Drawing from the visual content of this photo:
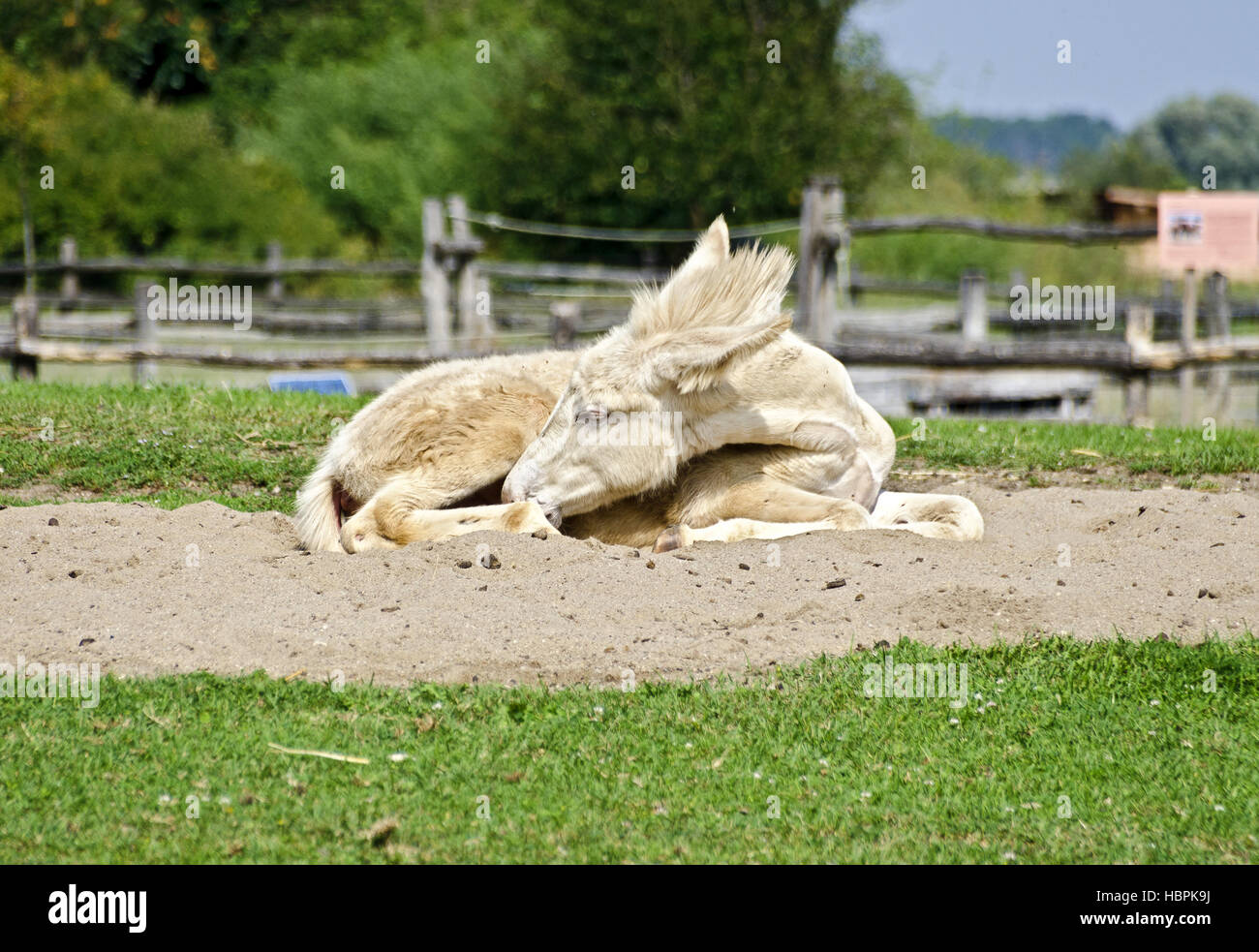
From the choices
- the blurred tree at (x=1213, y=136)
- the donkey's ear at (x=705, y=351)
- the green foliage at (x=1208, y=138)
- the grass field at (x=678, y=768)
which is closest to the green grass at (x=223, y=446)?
the donkey's ear at (x=705, y=351)

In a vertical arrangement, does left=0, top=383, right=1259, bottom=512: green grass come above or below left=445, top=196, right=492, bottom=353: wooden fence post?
below

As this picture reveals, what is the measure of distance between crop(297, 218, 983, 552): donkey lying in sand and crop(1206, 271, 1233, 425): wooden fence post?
887cm

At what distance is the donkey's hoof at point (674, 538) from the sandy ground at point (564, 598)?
0.79 feet

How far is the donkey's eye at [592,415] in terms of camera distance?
6.19 metres

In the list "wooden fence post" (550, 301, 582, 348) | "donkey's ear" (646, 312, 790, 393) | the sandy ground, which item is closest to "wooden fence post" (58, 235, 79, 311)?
"wooden fence post" (550, 301, 582, 348)

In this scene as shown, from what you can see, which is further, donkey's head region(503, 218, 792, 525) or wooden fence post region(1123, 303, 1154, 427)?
wooden fence post region(1123, 303, 1154, 427)

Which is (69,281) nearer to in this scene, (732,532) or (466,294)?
(466,294)

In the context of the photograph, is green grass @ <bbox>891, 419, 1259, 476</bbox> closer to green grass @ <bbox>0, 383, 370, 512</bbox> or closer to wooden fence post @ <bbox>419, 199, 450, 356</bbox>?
green grass @ <bbox>0, 383, 370, 512</bbox>

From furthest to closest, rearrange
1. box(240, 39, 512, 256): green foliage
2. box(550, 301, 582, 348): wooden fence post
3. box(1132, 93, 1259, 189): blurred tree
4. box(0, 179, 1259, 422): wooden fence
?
1. box(1132, 93, 1259, 189): blurred tree
2. box(240, 39, 512, 256): green foliage
3. box(550, 301, 582, 348): wooden fence post
4. box(0, 179, 1259, 422): wooden fence

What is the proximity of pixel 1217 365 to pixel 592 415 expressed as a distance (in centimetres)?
1126

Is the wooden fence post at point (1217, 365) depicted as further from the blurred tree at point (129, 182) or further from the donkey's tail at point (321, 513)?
the blurred tree at point (129, 182)

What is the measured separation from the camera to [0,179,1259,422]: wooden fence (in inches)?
515

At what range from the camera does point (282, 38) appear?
156 feet

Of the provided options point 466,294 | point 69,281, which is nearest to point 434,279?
point 466,294
